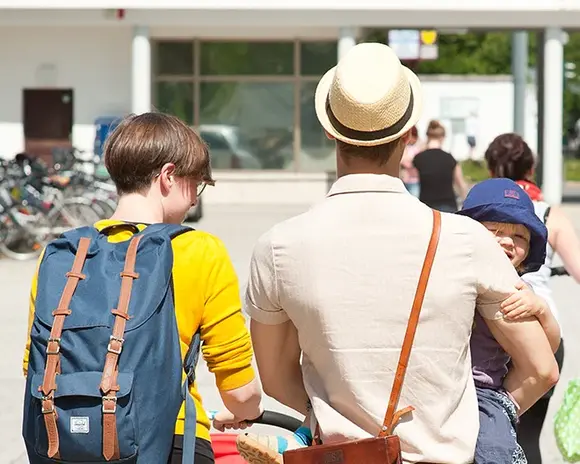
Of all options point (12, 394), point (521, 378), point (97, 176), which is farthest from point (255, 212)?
point (521, 378)

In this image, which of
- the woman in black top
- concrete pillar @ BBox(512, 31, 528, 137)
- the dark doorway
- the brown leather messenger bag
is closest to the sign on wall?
concrete pillar @ BBox(512, 31, 528, 137)

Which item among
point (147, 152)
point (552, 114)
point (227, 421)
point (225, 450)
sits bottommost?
point (225, 450)

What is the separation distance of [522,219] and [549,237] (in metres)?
1.70

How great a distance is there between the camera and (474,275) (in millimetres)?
2697

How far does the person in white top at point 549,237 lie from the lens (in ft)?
15.6

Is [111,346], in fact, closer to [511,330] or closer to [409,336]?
[409,336]

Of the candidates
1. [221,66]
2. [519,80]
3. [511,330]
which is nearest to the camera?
[511,330]

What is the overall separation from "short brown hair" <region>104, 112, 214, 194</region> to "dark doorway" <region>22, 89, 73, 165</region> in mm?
23295

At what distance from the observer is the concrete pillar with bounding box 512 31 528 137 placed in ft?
94.7

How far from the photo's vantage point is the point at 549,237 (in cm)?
505

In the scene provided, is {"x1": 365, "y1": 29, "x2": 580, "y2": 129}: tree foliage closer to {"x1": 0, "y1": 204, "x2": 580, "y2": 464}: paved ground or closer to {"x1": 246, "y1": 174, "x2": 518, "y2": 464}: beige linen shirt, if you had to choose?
{"x1": 0, "y1": 204, "x2": 580, "y2": 464}: paved ground

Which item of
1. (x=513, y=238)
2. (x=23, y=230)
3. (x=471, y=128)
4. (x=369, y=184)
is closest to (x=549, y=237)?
(x=513, y=238)

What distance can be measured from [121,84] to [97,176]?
7.61 metres

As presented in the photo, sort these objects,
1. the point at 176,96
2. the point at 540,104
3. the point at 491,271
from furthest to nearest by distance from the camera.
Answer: the point at 176,96 → the point at 540,104 → the point at 491,271
